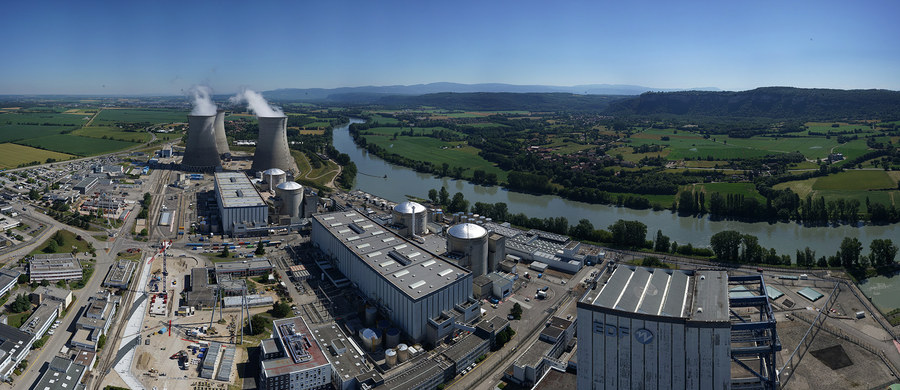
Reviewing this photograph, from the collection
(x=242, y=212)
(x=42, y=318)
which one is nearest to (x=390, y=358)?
(x=42, y=318)

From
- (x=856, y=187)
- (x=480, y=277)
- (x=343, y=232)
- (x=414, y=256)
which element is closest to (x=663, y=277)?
(x=480, y=277)

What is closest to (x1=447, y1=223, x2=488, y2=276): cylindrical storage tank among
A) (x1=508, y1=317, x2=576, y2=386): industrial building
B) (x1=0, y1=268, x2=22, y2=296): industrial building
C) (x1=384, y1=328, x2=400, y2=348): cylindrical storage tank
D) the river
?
(x1=508, y1=317, x2=576, y2=386): industrial building

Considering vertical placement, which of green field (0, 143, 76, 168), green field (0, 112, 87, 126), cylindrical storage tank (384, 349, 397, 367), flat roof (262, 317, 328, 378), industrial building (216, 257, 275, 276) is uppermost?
green field (0, 112, 87, 126)

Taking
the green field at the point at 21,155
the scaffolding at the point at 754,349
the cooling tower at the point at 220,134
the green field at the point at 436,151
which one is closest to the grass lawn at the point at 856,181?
the green field at the point at 436,151

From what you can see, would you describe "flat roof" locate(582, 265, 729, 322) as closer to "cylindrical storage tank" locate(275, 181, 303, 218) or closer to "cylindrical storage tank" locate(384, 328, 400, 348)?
"cylindrical storage tank" locate(384, 328, 400, 348)

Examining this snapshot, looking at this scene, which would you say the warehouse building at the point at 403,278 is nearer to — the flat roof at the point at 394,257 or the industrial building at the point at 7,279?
the flat roof at the point at 394,257

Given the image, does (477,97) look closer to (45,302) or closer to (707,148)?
(707,148)
